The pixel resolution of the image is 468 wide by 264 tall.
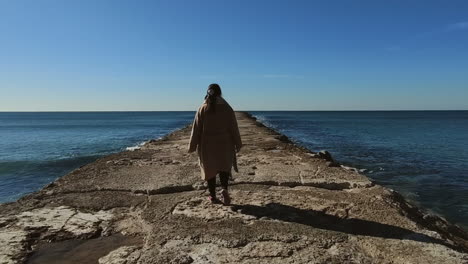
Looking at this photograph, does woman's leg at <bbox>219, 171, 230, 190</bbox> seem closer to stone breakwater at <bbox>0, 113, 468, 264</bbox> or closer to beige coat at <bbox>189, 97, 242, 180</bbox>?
beige coat at <bbox>189, 97, 242, 180</bbox>

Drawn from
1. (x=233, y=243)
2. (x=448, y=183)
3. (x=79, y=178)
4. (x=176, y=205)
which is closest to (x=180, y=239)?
(x=233, y=243)

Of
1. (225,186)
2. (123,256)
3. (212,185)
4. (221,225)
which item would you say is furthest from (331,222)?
(123,256)

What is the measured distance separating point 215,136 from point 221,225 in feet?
4.01

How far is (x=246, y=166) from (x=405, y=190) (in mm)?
4675

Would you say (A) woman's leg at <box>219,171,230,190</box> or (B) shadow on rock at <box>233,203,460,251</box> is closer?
(B) shadow on rock at <box>233,203,460,251</box>

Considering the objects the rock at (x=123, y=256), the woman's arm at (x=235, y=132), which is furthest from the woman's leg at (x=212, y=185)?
the rock at (x=123, y=256)

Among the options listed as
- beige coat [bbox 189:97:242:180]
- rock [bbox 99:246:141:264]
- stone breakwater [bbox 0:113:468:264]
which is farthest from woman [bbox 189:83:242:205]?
rock [bbox 99:246:141:264]

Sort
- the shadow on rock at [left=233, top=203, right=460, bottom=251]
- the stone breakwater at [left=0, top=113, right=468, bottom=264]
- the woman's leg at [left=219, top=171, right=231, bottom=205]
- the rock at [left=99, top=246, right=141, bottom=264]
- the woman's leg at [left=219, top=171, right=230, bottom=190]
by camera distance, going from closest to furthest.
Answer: the rock at [left=99, top=246, right=141, bottom=264] < the stone breakwater at [left=0, top=113, right=468, bottom=264] < the shadow on rock at [left=233, top=203, right=460, bottom=251] < the woman's leg at [left=219, top=171, right=231, bottom=205] < the woman's leg at [left=219, top=171, right=230, bottom=190]

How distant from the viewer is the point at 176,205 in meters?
4.64

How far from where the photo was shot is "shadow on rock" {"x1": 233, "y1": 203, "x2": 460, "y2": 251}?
359cm

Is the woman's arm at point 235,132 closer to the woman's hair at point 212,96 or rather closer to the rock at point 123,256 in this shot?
the woman's hair at point 212,96

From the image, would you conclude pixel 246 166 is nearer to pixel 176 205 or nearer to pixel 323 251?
pixel 176 205

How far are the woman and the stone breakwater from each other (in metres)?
0.40

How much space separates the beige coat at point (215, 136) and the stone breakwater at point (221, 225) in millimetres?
483
